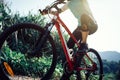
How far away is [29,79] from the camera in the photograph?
620 cm

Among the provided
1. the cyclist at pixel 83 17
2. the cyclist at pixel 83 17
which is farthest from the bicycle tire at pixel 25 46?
the cyclist at pixel 83 17

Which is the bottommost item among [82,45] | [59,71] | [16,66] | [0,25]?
[59,71]

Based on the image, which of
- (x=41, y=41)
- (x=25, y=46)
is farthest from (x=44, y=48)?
(x=41, y=41)

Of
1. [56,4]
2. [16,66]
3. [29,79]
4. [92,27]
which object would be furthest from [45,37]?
[16,66]

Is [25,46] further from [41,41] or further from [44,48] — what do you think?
[41,41]

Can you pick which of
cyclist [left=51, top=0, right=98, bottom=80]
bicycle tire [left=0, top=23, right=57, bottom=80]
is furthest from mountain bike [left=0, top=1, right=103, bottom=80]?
cyclist [left=51, top=0, right=98, bottom=80]

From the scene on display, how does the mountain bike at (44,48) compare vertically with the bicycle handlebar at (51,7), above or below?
below

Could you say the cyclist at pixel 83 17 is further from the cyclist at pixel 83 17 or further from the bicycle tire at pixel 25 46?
the bicycle tire at pixel 25 46

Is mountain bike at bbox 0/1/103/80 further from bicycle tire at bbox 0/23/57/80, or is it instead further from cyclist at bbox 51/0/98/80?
cyclist at bbox 51/0/98/80

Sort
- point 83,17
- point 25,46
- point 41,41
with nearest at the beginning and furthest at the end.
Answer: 1. point 41,41
2. point 83,17
3. point 25,46

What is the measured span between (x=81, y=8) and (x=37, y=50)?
1.13 m

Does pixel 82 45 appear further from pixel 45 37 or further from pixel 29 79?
pixel 29 79

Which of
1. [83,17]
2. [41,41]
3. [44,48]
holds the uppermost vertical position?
[83,17]

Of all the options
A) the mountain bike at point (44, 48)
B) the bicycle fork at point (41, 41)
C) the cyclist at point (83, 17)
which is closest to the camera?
the mountain bike at point (44, 48)
